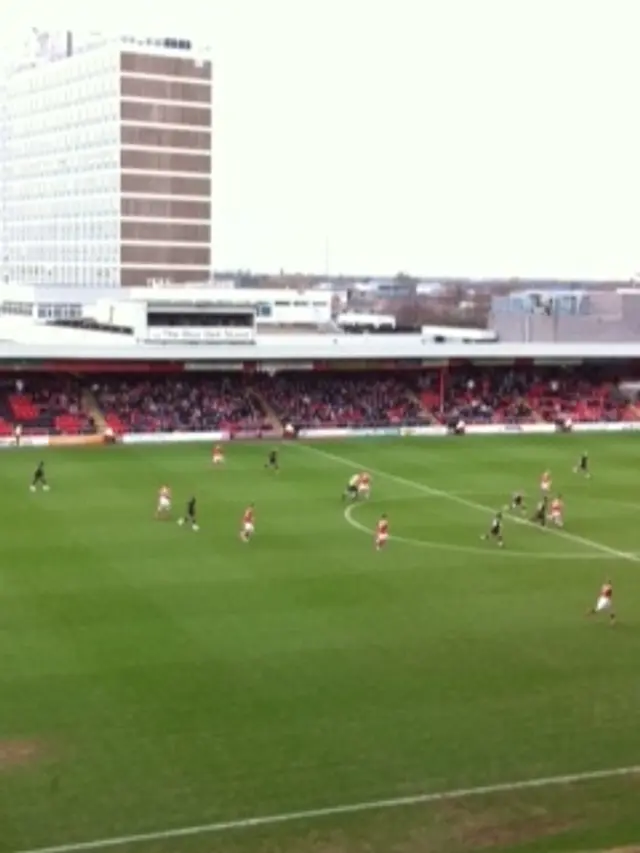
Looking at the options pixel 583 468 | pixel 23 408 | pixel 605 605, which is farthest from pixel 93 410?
pixel 605 605

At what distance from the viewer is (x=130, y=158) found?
116688mm

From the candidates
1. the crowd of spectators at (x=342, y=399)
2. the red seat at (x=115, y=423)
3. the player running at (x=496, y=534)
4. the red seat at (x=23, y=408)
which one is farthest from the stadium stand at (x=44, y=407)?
the player running at (x=496, y=534)

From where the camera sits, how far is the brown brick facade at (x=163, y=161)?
11669 cm

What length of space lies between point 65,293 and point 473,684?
85923 mm

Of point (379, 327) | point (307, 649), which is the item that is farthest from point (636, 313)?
point (307, 649)

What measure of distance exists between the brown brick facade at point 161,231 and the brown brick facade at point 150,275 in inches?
106

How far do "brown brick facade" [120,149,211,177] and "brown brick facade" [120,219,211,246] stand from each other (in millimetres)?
4760

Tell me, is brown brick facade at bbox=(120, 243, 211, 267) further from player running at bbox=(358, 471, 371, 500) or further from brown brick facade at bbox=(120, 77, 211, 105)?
player running at bbox=(358, 471, 371, 500)

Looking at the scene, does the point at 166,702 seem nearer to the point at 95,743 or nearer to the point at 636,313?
the point at 95,743

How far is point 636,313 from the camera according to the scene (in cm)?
8712

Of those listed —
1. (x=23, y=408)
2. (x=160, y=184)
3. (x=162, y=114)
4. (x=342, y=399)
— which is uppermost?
(x=162, y=114)

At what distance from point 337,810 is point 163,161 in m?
104

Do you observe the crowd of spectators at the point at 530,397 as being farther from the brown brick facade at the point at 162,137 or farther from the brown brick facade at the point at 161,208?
the brown brick facade at the point at 162,137

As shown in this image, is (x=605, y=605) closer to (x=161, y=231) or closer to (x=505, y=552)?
(x=505, y=552)
